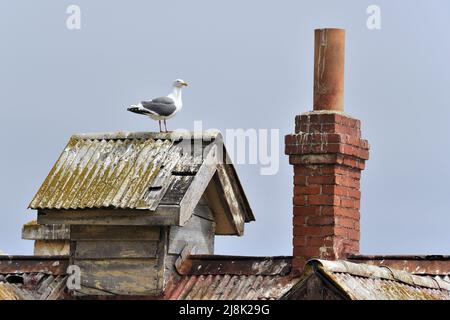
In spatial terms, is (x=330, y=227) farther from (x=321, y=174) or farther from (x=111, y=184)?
(x=111, y=184)

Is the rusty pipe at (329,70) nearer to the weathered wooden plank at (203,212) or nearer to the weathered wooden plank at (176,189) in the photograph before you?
the weathered wooden plank at (176,189)

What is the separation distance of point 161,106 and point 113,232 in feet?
6.49

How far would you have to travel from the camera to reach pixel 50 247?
25156 mm

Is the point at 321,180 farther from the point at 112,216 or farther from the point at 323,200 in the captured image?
the point at 112,216

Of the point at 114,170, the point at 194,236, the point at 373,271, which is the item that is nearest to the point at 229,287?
the point at 194,236

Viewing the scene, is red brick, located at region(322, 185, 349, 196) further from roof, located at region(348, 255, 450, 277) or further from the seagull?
the seagull

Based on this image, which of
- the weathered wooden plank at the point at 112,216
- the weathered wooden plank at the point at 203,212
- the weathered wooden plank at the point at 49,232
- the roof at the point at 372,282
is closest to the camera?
the roof at the point at 372,282

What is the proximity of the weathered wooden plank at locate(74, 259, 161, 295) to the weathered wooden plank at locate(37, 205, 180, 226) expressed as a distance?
1.69 feet

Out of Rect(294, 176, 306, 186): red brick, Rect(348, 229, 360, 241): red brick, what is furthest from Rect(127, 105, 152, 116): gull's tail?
Rect(348, 229, 360, 241): red brick

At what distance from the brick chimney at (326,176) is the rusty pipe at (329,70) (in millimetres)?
12

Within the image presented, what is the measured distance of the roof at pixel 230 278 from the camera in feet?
65.9

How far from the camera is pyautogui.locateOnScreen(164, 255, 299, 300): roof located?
2009 cm

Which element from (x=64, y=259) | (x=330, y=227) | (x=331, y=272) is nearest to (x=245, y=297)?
(x=330, y=227)

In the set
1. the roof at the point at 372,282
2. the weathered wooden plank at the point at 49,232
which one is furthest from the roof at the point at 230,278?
the weathered wooden plank at the point at 49,232
